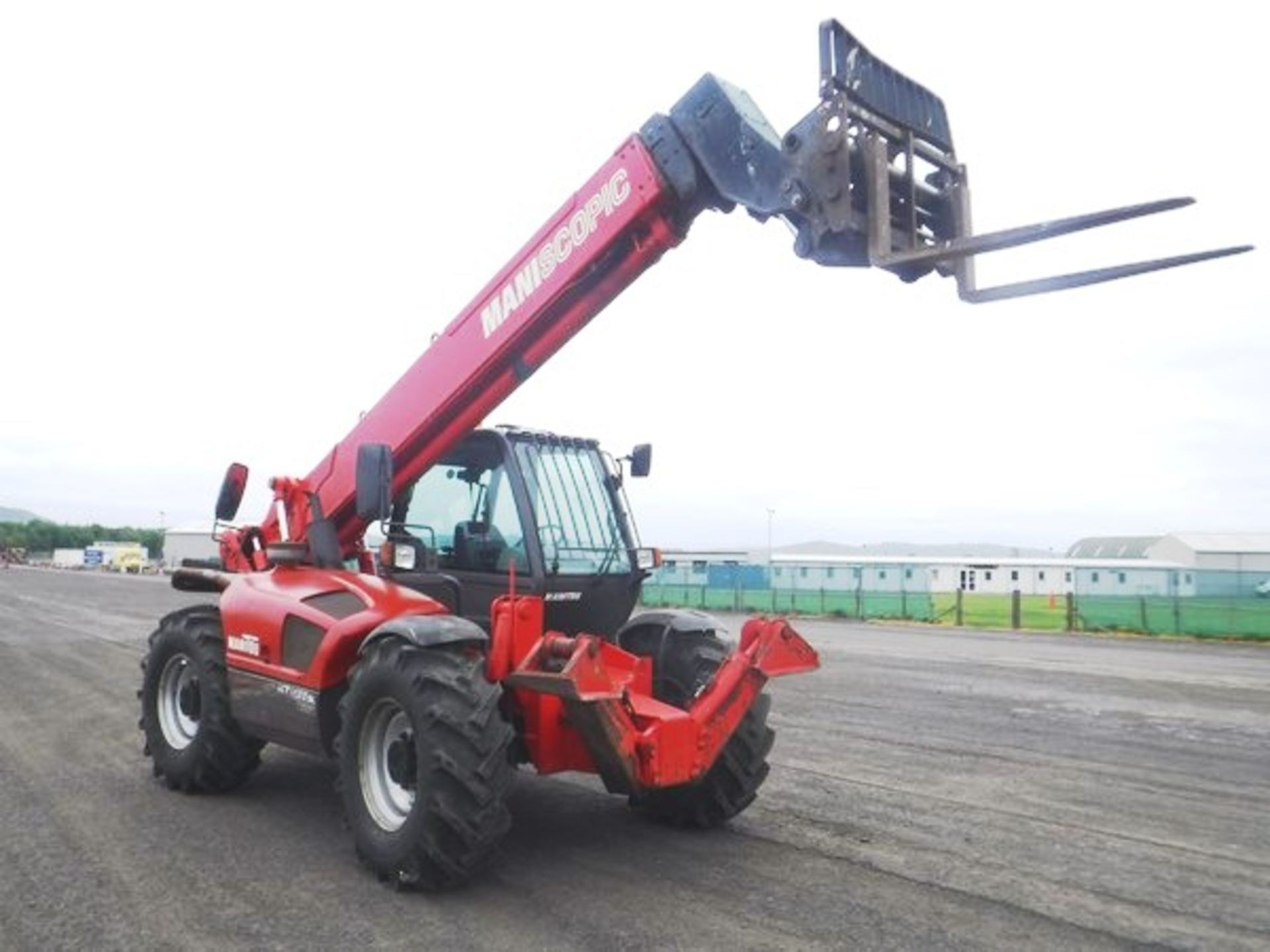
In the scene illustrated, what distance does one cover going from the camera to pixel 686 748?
18.1ft

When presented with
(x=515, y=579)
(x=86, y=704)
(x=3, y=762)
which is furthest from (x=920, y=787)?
(x=86, y=704)

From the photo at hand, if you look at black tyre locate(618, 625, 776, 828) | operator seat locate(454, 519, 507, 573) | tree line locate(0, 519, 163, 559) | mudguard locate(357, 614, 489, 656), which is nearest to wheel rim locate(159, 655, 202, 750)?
operator seat locate(454, 519, 507, 573)

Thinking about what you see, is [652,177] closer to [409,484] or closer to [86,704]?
[409,484]

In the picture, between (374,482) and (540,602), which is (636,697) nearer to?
(540,602)

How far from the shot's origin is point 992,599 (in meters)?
47.1

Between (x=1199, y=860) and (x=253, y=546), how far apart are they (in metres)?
6.68

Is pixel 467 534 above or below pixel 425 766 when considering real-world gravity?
above

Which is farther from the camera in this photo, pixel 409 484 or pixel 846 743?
pixel 846 743

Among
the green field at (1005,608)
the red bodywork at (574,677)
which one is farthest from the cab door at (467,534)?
the green field at (1005,608)

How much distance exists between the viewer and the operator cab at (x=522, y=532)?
648 centimetres

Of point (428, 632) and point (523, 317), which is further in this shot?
point (523, 317)

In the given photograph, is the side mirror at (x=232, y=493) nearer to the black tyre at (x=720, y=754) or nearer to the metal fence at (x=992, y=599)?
the black tyre at (x=720, y=754)

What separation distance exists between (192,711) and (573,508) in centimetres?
313

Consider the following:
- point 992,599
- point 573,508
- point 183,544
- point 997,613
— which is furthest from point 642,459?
point 183,544
